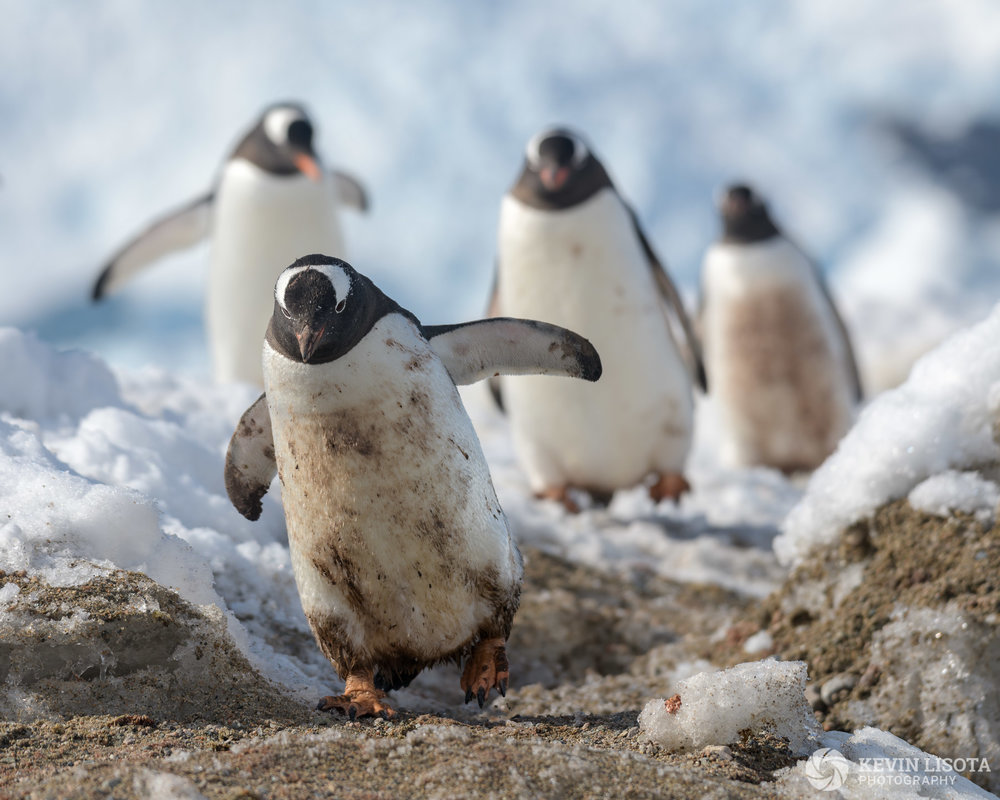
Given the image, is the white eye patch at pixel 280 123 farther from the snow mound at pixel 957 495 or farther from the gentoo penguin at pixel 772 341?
the snow mound at pixel 957 495

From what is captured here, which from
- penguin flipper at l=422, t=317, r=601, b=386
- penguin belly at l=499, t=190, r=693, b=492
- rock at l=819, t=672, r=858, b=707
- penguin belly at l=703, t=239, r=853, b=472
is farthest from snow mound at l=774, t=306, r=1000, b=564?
penguin belly at l=703, t=239, r=853, b=472

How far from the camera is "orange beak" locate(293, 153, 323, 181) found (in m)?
7.24

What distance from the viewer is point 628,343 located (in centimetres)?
604

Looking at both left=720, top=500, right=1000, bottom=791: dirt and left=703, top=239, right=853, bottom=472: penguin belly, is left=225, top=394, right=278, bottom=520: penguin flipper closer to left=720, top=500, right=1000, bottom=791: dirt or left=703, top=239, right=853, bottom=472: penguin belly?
left=720, top=500, right=1000, bottom=791: dirt

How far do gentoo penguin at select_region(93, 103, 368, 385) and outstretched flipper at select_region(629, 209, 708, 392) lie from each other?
2.26m

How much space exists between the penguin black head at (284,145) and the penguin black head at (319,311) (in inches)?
191

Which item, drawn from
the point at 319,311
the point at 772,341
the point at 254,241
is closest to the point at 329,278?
the point at 319,311

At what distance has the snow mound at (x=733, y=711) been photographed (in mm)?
2309

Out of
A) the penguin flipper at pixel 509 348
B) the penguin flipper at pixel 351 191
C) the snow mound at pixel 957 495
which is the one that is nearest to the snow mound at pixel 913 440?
the snow mound at pixel 957 495

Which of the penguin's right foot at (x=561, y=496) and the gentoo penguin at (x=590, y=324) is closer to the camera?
the gentoo penguin at (x=590, y=324)

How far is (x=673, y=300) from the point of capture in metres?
6.75

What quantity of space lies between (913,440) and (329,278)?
188cm

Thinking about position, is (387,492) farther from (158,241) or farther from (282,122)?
(158,241)

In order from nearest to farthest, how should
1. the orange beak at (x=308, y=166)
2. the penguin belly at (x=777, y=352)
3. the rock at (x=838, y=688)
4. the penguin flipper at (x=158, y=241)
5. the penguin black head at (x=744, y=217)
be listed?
the rock at (x=838, y=688)
the orange beak at (x=308, y=166)
the penguin belly at (x=777, y=352)
the penguin black head at (x=744, y=217)
the penguin flipper at (x=158, y=241)
